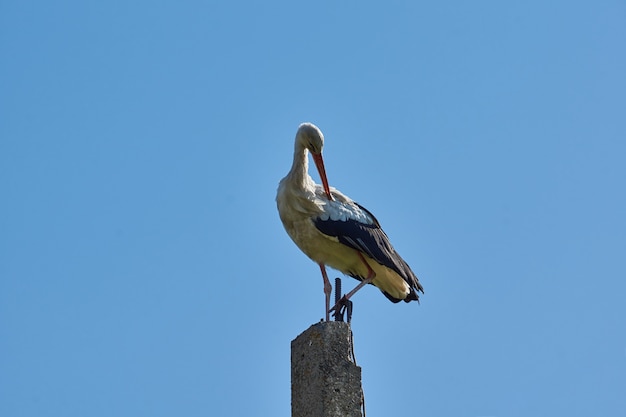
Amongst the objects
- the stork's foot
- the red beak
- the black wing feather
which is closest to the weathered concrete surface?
Answer: the stork's foot

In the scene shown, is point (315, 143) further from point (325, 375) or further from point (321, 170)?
point (325, 375)

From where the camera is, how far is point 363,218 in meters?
11.7

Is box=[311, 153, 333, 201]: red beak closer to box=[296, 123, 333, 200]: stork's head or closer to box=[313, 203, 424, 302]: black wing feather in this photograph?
box=[296, 123, 333, 200]: stork's head

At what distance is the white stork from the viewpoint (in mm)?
11391

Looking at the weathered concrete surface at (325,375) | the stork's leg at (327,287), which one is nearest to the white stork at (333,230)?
the stork's leg at (327,287)

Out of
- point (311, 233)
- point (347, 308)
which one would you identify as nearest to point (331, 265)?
point (311, 233)

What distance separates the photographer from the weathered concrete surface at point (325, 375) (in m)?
7.62

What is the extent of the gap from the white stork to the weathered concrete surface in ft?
10.4

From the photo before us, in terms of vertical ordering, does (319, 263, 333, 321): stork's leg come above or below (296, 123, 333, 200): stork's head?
below

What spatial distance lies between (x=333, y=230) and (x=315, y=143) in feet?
2.95

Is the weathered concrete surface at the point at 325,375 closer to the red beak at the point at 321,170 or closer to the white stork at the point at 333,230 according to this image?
the white stork at the point at 333,230

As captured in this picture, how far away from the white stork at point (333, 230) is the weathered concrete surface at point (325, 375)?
10.4 feet

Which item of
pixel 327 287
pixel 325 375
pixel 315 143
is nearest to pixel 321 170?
pixel 315 143

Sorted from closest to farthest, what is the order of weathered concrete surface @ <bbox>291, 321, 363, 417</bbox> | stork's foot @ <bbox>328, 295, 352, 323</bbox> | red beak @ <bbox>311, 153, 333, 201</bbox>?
1. weathered concrete surface @ <bbox>291, 321, 363, 417</bbox>
2. stork's foot @ <bbox>328, 295, 352, 323</bbox>
3. red beak @ <bbox>311, 153, 333, 201</bbox>
